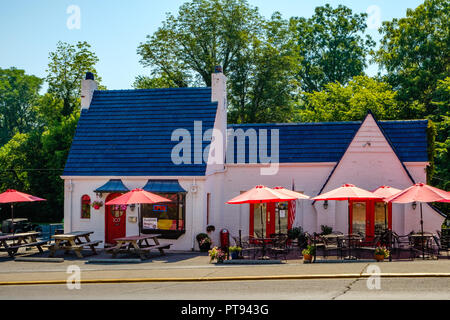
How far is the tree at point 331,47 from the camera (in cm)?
6147

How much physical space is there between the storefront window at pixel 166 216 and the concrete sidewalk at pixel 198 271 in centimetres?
312

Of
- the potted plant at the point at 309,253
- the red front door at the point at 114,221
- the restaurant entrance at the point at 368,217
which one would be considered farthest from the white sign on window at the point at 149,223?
the restaurant entrance at the point at 368,217

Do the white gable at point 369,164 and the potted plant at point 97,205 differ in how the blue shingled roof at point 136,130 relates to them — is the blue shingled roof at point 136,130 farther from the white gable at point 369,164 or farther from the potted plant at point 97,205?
the white gable at point 369,164

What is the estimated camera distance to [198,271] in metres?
17.1

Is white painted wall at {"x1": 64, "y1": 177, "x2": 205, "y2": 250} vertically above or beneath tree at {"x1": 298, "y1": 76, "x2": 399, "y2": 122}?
beneath

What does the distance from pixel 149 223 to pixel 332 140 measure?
9382 millimetres

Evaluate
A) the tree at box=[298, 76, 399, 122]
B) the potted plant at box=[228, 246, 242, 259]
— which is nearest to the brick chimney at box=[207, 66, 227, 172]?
the potted plant at box=[228, 246, 242, 259]

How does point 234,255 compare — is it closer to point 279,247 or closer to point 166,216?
point 279,247

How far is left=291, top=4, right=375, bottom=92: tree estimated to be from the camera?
61469 mm

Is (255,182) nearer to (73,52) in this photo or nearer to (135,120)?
(135,120)

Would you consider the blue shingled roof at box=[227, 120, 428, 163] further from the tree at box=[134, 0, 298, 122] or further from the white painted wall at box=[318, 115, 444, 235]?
the tree at box=[134, 0, 298, 122]

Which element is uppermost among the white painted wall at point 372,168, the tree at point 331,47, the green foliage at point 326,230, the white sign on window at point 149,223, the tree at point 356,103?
the tree at point 331,47

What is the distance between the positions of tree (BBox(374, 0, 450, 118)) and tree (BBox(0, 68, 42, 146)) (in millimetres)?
51508

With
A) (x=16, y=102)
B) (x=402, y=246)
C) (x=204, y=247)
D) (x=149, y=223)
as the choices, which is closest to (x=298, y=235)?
(x=204, y=247)
